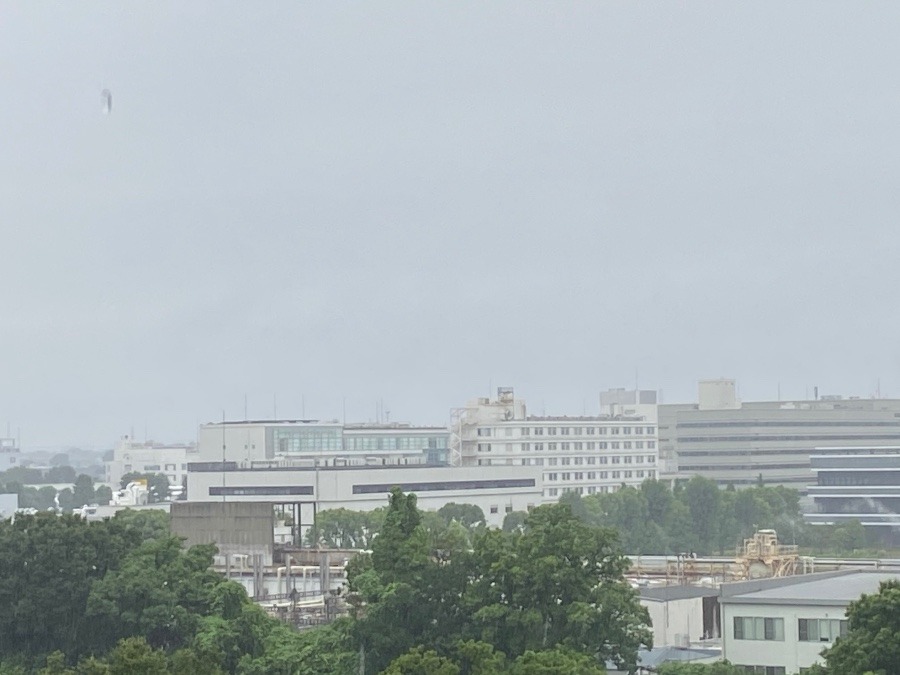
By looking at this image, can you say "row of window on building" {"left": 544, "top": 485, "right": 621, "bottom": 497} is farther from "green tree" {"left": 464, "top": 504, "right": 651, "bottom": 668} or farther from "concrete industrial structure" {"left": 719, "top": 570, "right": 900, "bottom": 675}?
"green tree" {"left": 464, "top": 504, "right": 651, "bottom": 668}

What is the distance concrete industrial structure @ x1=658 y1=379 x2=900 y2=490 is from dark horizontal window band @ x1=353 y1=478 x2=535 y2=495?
134 feet

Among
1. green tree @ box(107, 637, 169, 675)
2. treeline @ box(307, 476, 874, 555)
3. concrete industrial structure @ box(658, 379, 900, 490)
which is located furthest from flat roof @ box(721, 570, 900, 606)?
concrete industrial structure @ box(658, 379, 900, 490)

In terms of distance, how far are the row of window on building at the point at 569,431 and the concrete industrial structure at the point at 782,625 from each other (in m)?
100

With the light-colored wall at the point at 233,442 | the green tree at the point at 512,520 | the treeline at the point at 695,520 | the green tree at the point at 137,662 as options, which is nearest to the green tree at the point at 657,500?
the treeline at the point at 695,520

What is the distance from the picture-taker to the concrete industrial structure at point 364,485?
11931 cm

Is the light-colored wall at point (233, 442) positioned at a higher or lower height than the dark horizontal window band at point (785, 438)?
lower

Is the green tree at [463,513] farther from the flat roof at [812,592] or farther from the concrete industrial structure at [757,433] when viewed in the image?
the flat roof at [812,592]

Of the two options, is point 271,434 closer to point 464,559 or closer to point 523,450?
point 523,450

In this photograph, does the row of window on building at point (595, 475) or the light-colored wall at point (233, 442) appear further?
the row of window on building at point (595, 475)

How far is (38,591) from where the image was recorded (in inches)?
1887

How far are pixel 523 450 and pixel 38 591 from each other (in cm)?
10296

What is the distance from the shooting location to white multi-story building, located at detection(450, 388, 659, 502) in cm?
14638

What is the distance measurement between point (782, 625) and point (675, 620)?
33.7ft

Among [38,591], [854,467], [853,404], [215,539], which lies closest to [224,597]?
[38,591]
